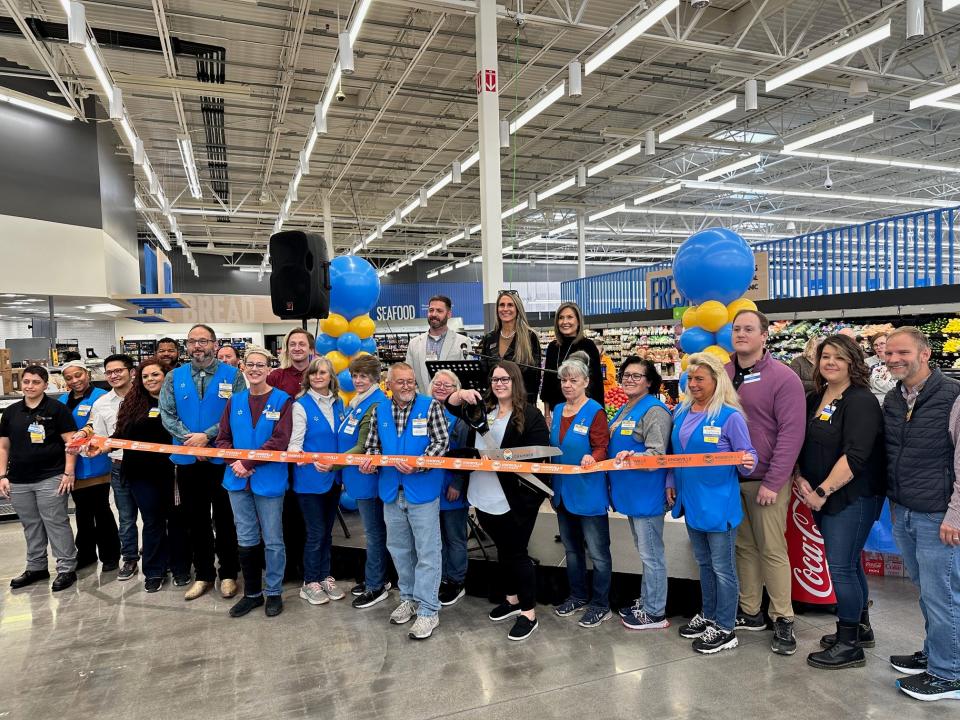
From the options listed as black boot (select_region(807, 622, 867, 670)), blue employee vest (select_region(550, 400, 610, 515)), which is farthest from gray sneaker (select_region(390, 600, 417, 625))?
black boot (select_region(807, 622, 867, 670))

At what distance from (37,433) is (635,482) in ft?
12.6

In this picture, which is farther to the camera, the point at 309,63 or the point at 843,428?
the point at 309,63

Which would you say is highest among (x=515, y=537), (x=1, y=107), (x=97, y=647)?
(x=1, y=107)

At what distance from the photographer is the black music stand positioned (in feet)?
11.7

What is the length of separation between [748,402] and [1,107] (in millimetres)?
13156

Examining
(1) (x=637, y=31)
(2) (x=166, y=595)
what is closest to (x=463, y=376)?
Result: (2) (x=166, y=595)

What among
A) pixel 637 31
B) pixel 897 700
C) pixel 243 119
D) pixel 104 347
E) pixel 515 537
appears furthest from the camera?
pixel 104 347

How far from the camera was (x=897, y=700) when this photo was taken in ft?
8.22

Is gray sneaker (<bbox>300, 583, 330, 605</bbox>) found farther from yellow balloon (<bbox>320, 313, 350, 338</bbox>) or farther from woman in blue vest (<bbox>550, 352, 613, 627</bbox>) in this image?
yellow balloon (<bbox>320, 313, 350, 338</bbox>)

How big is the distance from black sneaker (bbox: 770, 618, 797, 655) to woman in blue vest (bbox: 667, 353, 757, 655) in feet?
0.61

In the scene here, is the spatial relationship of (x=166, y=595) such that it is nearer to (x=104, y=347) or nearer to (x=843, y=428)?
(x=843, y=428)

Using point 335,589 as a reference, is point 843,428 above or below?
above

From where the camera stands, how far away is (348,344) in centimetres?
512

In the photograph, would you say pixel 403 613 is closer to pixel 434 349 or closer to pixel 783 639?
pixel 434 349
